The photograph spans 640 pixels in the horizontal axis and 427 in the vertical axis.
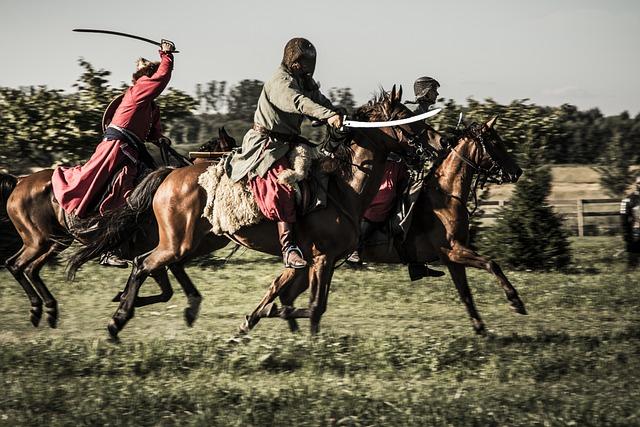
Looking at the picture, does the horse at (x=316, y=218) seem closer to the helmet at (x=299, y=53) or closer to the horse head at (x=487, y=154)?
the helmet at (x=299, y=53)

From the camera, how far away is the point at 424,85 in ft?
31.2

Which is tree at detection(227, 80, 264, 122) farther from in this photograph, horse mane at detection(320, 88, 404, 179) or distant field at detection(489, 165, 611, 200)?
horse mane at detection(320, 88, 404, 179)

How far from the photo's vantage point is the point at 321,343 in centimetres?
754

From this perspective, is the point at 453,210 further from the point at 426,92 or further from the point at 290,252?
the point at 290,252

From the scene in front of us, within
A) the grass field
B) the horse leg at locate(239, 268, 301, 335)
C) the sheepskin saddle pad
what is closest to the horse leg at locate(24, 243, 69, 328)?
the grass field

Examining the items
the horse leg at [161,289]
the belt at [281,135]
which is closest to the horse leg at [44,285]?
the horse leg at [161,289]

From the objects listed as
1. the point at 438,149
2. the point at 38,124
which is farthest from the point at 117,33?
the point at 38,124

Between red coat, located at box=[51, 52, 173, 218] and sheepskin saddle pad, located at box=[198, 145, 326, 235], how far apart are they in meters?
1.25

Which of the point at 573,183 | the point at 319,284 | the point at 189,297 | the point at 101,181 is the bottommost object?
the point at 573,183

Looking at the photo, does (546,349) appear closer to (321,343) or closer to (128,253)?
(321,343)

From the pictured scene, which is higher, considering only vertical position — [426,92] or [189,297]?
[426,92]

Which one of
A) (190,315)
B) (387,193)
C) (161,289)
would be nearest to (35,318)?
(161,289)

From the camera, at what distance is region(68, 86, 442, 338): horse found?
24.6ft

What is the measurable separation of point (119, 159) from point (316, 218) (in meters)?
2.23
